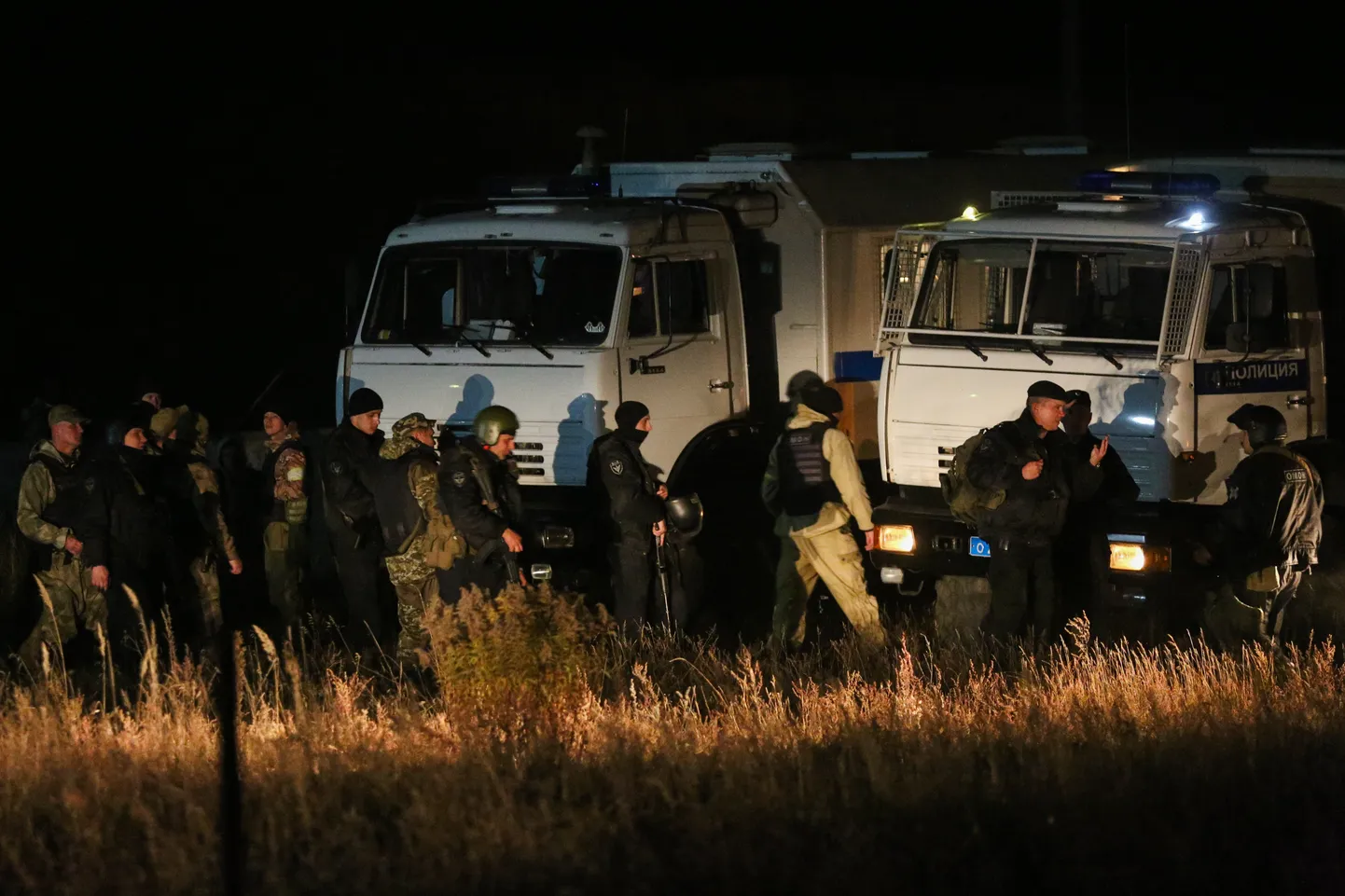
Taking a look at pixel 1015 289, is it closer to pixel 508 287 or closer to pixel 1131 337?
pixel 1131 337

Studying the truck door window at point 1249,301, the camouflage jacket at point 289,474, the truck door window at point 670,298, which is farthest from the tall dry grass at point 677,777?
the truck door window at point 670,298

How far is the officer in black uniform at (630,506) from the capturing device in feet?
33.9

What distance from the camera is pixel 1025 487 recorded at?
9242mm

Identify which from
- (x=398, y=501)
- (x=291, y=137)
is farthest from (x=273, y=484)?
(x=291, y=137)

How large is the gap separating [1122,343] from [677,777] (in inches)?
162

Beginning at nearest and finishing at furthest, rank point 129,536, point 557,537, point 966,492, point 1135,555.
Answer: point 966,492 → point 1135,555 → point 129,536 → point 557,537

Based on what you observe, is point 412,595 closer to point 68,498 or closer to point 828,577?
point 68,498

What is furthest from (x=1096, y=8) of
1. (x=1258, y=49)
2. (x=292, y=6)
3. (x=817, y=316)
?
(x=817, y=316)

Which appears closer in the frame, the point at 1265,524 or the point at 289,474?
the point at 1265,524

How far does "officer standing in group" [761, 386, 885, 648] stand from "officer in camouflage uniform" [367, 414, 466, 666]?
1.86 metres

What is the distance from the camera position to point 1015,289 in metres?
10.4

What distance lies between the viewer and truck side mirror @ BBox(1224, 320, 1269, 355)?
9914mm

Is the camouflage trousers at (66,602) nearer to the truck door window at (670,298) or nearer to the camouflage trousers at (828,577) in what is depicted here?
the truck door window at (670,298)

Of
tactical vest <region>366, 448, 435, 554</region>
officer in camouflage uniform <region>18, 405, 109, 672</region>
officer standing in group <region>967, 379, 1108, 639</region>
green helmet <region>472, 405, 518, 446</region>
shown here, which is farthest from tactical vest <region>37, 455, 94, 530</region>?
officer standing in group <region>967, 379, 1108, 639</region>
